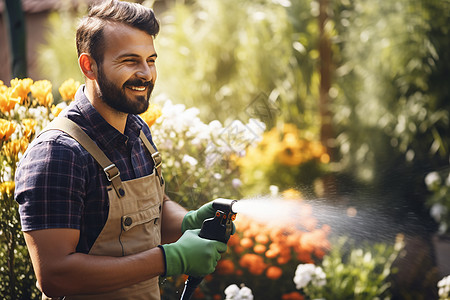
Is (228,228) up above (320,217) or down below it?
above

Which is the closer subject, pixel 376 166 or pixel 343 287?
pixel 343 287

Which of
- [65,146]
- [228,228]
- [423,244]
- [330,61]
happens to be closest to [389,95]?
[330,61]

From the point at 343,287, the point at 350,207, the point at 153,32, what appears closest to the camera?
the point at 153,32

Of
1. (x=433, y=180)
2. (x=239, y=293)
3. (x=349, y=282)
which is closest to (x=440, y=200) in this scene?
(x=433, y=180)

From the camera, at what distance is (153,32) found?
176 cm

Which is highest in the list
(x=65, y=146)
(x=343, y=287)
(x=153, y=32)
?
(x=153, y=32)

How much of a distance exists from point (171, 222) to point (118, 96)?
632 millimetres

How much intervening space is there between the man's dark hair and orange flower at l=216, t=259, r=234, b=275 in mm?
1912

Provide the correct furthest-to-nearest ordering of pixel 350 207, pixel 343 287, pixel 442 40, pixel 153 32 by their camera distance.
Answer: pixel 350 207 < pixel 442 40 < pixel 343 287 < pixel 153 32

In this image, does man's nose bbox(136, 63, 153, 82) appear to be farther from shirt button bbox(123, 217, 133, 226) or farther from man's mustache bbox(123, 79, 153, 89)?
shirt button bbox(123, 217, 133, 226)

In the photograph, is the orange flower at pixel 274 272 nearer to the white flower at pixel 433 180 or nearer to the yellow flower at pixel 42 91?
the yellow flower at pixel 42 91

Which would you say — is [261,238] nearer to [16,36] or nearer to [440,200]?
[440,200]

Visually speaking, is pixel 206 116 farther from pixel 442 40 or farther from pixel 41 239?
pixel 41 239

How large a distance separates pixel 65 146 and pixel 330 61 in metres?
4.89
